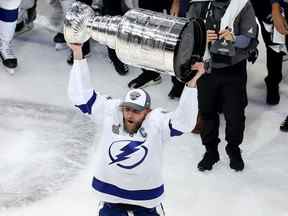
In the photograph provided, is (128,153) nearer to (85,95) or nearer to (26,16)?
(85,95)

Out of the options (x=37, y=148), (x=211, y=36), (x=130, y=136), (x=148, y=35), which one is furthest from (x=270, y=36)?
(x=148, y=35)

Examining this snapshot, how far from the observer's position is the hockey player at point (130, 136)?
2.93 meters

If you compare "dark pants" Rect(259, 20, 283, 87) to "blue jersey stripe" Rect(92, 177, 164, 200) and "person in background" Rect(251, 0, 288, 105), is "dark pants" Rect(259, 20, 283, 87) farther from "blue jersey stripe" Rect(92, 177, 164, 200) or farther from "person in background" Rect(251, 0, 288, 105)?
"blue jersey stripe" Rect(92, 177, 164, 200)

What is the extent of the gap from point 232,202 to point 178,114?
3.58ft

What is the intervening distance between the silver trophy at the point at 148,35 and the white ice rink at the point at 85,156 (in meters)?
1.27

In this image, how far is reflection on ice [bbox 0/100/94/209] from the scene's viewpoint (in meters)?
3.95

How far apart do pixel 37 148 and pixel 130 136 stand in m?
1.51

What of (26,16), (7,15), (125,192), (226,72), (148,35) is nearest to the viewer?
(148,35)

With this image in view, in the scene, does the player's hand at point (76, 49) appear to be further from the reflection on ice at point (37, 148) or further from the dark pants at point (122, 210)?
the reflection on ice at point (37, 148)

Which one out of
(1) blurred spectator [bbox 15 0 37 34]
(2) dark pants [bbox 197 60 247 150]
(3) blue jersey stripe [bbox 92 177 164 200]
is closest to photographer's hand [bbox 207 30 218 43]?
(2) dark pants [bbox 197 60 247 150]

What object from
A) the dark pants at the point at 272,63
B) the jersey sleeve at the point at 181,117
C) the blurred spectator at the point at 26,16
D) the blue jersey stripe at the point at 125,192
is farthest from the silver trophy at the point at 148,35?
the blurred spectator at the point at 26,16

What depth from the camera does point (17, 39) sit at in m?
5.73

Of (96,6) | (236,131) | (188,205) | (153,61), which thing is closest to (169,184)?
(188,205)

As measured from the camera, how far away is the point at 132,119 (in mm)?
2932
